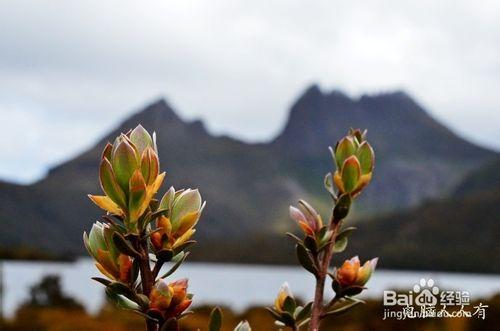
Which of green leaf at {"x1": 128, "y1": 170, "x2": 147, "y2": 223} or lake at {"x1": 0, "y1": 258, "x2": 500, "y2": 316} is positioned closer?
green leaf at {"x1": 128, "y1": 170, "x2": 147, "y2": 223}

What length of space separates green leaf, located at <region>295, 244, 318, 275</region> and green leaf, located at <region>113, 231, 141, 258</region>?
0.22 m

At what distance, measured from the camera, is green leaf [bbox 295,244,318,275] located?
2.86 ft

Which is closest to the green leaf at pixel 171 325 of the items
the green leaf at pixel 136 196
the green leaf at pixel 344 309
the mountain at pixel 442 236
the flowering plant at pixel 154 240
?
the flowering plant at pixel 154 240

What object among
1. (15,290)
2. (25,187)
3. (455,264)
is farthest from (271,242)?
(15,290)

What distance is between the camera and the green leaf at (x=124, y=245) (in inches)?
28.0

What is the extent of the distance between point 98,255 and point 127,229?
0.05 m

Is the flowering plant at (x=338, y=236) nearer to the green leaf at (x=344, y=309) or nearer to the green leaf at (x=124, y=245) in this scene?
the green leaf at (x=344, y=309)

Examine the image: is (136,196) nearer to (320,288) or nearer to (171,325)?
(171,325)

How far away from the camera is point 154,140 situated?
2.53ft

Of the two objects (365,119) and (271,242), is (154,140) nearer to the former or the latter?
(271,242)

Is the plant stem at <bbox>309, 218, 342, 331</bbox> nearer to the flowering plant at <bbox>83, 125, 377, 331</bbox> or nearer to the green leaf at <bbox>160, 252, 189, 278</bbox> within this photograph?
the flowering plant at <bbox>83, 125, 377, 331</bbox>

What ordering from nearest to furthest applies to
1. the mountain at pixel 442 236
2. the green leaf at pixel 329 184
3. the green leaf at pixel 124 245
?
1. the green leaf at pixel 124 245
2. the green leaf at pixel 329 184
3. the mountain at pixel 442 236

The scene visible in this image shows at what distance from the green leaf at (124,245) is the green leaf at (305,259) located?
222mm

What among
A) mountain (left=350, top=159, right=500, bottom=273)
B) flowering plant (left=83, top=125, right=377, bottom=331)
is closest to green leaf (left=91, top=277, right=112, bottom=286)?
flowering plant (left=83, top=125, right=377, bottom=331)
